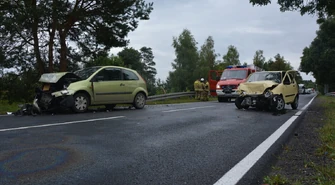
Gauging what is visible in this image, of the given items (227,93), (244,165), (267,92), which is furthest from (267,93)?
(244,165)

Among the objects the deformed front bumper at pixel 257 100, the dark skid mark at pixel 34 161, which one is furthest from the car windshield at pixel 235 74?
the dark skid mark at pixel 34 161

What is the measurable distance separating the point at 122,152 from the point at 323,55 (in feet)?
134

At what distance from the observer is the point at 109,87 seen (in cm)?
1124

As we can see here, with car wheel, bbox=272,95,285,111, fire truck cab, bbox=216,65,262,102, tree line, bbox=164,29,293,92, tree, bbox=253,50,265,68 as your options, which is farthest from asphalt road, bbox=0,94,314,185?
tree, bbox=253,50,265,68

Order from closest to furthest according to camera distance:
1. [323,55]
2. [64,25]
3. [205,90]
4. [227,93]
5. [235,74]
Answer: [64,25] < [227,93] < [235,74] < [205,90] < [323,55]

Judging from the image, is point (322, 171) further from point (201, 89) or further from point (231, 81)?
point (201, 89)

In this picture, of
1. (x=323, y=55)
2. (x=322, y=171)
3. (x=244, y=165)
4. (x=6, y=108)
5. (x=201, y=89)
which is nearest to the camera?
(x=322, y=171)

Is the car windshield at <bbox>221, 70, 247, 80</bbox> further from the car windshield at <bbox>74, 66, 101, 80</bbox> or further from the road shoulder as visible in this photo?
the road shoulder

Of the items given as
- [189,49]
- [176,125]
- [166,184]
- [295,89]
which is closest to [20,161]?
[166,184]

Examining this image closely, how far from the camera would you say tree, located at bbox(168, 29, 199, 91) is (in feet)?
203

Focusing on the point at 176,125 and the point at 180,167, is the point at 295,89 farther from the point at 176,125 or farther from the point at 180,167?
the point at 180,167

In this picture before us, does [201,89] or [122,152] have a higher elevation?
[201,89]

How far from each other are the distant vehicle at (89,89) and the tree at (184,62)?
162 feet

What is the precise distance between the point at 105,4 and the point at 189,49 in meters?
47.6
